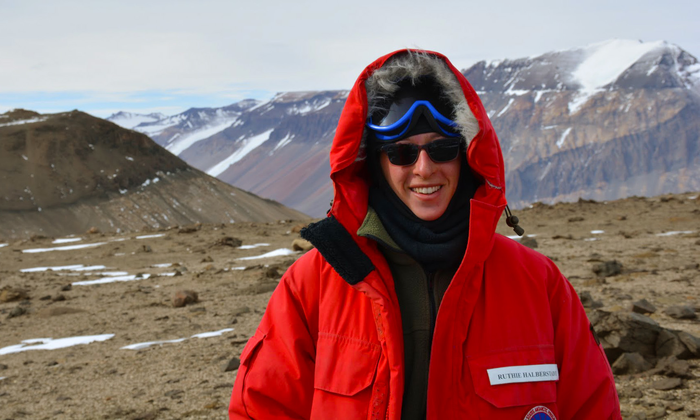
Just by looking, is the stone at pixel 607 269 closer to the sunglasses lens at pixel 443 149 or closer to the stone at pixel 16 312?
the sunglasses lens at pixel 443 149

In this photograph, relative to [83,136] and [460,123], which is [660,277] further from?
[83,136]

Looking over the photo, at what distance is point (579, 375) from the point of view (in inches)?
78.4

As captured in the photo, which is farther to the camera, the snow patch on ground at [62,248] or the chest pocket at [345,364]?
the snow patch on ground at [62,248]

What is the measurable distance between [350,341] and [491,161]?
0.77 m

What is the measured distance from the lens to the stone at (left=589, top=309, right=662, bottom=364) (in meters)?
4.39

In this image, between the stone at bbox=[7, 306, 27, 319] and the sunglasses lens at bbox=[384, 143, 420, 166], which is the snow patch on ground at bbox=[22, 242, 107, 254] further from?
the sunglasses lens at bbox=[384, 143, 420, 166]

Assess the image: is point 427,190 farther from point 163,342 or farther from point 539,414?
point 163,342

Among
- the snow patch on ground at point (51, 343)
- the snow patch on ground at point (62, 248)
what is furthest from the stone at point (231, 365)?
the snow patch on ground at point (62, 248)

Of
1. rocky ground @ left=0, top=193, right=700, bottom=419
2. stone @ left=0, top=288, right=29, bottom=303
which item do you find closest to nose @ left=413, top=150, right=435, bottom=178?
rocky ground @ left=0, top=193, right=700, bottom=419

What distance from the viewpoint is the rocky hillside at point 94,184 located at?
141ft

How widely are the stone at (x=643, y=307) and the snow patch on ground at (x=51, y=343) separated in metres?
5.82

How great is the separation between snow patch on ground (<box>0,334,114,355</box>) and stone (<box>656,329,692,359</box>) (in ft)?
19.3

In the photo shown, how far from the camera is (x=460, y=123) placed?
2143mm

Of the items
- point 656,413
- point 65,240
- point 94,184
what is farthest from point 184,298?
point 94,184
